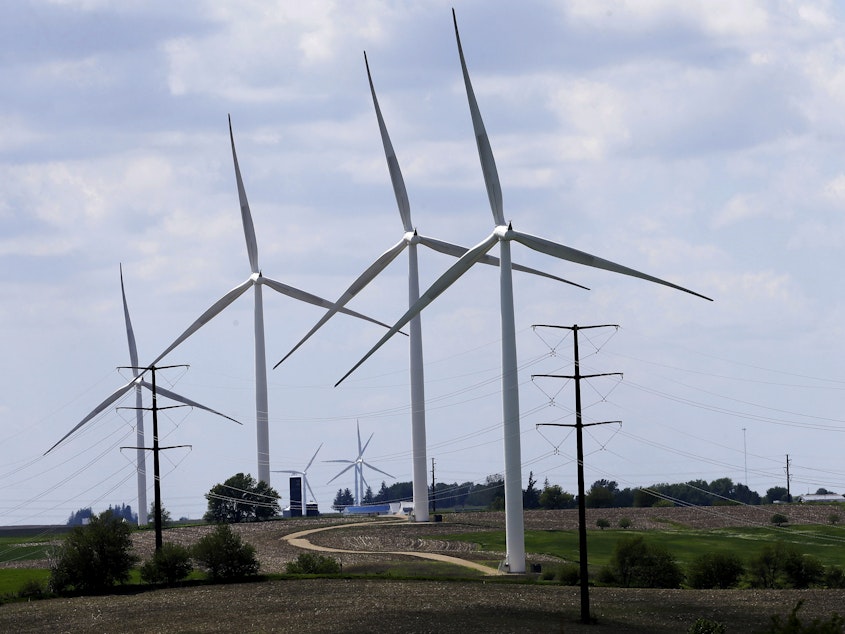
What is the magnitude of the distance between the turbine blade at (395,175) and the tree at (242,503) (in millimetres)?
36960

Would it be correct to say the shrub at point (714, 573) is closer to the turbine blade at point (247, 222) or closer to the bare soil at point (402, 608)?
the bare soil at point (402, 608)

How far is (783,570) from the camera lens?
263ft

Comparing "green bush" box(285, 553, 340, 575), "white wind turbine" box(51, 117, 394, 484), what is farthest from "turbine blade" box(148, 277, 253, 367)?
"green bush" box(285, 553, 340, 575)

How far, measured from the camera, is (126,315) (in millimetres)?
156125

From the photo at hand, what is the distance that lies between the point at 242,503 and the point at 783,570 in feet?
245

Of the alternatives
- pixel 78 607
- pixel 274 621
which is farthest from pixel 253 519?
pixel 274 621

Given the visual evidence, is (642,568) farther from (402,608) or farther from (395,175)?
(395,175)

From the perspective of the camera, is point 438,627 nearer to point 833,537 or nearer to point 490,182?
point 490,182

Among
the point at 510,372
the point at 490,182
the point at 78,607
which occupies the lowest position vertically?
the point at 78,607

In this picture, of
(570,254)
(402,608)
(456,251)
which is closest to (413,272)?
(456,251)

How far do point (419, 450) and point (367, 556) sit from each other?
24.4 metres

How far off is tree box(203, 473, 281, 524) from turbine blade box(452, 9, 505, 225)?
65.8 meters

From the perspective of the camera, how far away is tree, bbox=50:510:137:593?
80.4 m

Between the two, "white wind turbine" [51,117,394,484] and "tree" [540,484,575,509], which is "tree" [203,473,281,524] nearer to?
"white wind turbine" [51,117,394,484]
